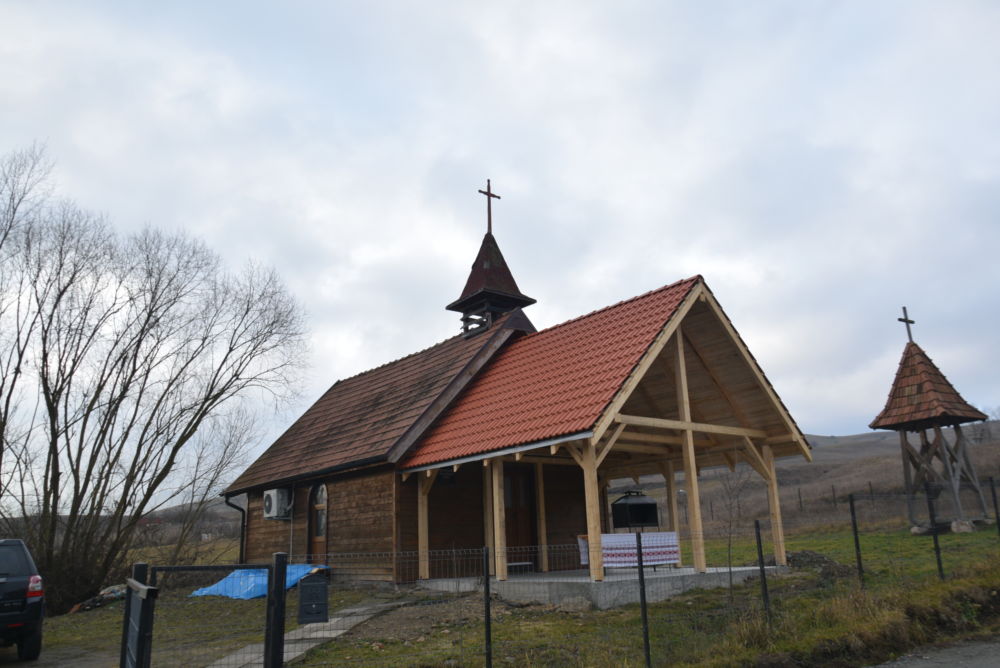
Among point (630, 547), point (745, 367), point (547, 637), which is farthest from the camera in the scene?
point (745, 367)

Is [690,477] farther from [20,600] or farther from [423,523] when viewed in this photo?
[20,600]

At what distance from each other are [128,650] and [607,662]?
452cm

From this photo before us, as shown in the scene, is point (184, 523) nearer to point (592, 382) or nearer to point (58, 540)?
point (58, 540)

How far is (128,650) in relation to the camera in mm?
6613

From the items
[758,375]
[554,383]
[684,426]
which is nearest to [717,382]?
[758,375]

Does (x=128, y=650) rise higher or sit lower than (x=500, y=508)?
lower

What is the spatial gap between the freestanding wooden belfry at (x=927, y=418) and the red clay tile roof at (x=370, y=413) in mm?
13216

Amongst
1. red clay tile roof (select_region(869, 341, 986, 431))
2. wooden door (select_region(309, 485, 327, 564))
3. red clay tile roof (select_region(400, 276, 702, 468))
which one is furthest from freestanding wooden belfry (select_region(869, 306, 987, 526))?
wooden door (select_region(309, 485, 327, 564))

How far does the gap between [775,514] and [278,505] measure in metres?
11.8

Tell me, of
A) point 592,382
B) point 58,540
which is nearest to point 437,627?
point 592,382

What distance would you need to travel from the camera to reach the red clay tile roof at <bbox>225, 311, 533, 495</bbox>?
620 inches

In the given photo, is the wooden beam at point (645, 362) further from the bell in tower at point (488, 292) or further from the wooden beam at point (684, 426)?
the bell in tower at point (488, 292)

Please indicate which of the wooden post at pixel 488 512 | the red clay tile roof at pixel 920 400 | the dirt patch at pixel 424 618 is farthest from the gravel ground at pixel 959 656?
the red clay tile roof at pixel 920 400

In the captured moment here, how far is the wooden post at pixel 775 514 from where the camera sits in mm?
13516
